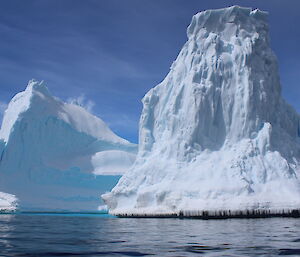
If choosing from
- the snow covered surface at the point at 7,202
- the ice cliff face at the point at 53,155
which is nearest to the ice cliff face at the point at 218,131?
the ice cliff face at the point at 53,155

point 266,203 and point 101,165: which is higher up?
point 101,165

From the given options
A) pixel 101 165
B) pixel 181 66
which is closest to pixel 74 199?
pixel 101 165

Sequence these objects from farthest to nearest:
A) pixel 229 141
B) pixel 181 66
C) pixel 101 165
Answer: pixel 101 165
pixel 181 66
pixel 229 141

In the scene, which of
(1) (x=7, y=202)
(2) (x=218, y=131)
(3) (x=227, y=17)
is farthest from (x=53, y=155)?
→ (3) (x=227, y=17)

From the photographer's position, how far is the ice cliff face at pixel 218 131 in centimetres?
3762

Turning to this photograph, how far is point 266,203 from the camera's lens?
35.2m

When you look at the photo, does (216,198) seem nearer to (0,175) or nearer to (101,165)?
(101,165)

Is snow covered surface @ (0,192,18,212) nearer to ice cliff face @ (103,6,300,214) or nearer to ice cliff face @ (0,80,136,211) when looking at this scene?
ice cliff face @ (0,80,136,211)

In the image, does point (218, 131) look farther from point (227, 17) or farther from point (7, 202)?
point (7, 202)

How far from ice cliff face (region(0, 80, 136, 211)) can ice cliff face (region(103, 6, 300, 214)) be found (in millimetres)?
20017

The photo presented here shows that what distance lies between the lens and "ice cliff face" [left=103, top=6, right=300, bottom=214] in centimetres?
3762

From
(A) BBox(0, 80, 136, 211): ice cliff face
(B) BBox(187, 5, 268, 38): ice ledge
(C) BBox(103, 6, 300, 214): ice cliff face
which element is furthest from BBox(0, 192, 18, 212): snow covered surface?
(B) BBox(187, 5, 268, 38): ice ledge

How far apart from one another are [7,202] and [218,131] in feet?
109

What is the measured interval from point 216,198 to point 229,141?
8510 millimetres
